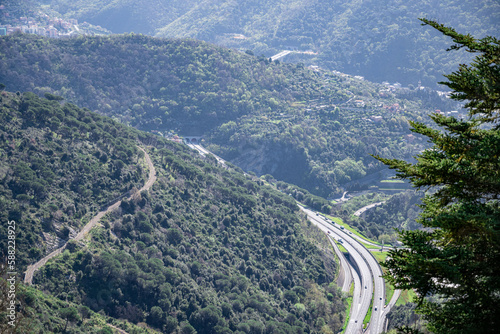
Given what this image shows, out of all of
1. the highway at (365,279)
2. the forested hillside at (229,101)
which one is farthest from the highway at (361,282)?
the forested hillside at (229,101)

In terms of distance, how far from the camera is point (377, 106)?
6570 inches

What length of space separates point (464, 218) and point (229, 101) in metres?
142

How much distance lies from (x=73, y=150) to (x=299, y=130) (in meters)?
84.4

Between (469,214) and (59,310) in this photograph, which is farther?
(59,310)

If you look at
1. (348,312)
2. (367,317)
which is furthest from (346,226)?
(367,317)

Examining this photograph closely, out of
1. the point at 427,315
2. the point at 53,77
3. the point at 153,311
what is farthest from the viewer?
the point at 53,77

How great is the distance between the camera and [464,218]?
44.0 feet

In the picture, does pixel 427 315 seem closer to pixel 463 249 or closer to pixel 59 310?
pixel 463 249

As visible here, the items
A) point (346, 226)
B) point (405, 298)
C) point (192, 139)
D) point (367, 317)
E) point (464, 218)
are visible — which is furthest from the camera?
point (192, 139)

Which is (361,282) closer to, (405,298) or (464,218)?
(405,298)

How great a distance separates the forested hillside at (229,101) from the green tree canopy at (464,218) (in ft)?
381

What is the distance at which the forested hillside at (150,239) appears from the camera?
165 feet

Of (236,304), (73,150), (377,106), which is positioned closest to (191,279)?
(236,304)

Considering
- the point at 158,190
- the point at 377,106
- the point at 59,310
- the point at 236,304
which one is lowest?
the point at 59,310
